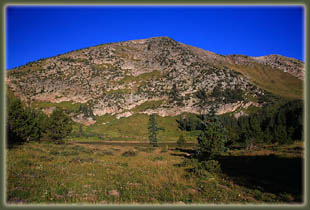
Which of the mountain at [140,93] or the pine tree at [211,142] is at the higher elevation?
the mountain at [140,93]

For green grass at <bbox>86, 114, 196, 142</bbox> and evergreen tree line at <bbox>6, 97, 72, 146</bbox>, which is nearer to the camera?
evergreen tree line at <bbox>6, 97, 72, 146</bbox>

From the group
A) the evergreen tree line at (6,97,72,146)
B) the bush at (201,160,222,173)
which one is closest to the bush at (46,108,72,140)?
the evergreen tree line at (6,97,72,146)

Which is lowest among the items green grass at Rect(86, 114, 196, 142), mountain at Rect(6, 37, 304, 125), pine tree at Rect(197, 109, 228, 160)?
green grass at Rect(86, 114, 196, 142)

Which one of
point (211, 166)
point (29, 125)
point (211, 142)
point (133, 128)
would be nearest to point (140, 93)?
point (133, 128)

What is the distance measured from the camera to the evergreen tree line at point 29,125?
101 feet

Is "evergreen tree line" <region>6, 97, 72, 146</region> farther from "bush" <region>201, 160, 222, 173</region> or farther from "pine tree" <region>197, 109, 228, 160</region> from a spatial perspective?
"bush" <region>201, 160, 222, 173</region>

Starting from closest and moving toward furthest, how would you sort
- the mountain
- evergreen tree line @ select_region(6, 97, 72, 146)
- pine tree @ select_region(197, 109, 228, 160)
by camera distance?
pine tree @ select_region(197, 109, 228, 160)
evergreen tree line @ select_region(6, 97, 72, 146)
the mountain

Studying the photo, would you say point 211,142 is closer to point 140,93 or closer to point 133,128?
point 133,128

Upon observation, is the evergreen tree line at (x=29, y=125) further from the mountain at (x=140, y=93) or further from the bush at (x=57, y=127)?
the mountain at (x=140, y=93)

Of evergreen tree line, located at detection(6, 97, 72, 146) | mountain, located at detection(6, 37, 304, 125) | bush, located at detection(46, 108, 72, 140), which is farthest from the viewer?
mountain, located at detection(6, 37, 304, 125)

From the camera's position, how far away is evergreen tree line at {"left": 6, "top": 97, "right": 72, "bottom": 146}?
30641mm

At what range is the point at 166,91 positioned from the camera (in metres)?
185

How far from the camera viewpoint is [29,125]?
1374 inches

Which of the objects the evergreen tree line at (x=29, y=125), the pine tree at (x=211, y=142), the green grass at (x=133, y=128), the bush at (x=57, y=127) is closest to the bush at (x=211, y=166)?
the pine tree at (x=211, y=142)
